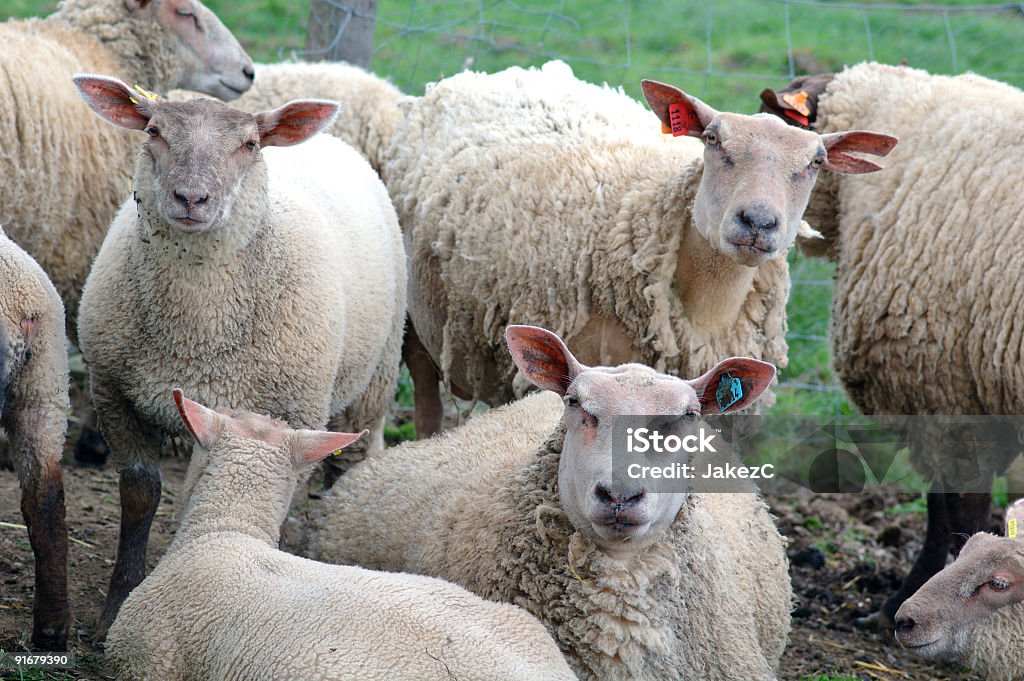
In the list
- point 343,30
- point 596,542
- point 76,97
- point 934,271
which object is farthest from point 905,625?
point 343,30

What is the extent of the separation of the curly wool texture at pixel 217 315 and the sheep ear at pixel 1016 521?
2222 mm

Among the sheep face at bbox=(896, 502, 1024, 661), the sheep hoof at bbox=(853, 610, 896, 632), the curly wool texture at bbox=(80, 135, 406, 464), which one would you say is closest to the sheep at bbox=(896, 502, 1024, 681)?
the sheep face at bbox=(896, 502, 1024, 661)

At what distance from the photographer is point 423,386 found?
19.9 ft

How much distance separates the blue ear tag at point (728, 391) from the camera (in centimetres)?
358

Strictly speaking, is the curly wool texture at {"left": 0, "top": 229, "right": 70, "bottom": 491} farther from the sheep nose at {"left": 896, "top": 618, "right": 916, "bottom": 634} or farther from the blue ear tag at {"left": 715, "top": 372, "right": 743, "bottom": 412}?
the sheep nose at {"left": 896, "top": 618, "right": 916, "bottom": 634}

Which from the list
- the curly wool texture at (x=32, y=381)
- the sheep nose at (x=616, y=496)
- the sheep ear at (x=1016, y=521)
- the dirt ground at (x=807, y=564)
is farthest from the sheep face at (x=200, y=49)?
the sheep ear at (x=1016, y=521)

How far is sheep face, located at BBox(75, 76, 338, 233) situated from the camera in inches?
148

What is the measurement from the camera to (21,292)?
382 cm

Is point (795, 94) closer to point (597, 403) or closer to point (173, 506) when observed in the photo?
point (597, 403)

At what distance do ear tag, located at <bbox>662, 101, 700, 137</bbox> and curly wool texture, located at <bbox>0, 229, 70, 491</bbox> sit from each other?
2254 millimetres

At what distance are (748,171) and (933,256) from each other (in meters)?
1.21

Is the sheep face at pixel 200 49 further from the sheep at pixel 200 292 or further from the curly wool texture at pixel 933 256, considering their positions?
the curly wool texture at pixel 933 256

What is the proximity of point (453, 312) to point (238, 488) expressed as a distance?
5.87 feet

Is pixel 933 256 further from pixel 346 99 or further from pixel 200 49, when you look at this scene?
pixel 200 49
